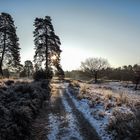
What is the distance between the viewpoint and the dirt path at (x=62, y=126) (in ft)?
39.3

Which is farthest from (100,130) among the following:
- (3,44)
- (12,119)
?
(3,44)

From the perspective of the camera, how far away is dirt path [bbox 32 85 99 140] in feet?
39.3

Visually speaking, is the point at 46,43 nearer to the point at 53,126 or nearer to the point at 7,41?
the point at 7,41

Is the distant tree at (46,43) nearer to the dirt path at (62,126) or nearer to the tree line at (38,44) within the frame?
the tree line at (38,44)

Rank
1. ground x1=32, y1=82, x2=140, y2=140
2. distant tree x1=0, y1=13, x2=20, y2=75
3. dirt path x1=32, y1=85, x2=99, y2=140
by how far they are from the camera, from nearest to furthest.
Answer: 1. ground x1=32, y1=82, x2=140, y2=140
2. dirt path x1=32, y1=85, x2=99, y2=140
3. distant tree x1=0, y1=13, x2=20, y2=75

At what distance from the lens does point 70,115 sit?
16.6 meters

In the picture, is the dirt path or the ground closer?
the ground

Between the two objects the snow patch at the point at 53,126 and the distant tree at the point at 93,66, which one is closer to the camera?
the snow patch at the point at 53,126

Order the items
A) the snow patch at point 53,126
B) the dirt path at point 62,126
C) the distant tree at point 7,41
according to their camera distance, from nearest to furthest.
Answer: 1. the dirt path at point 62,126
2. the snow patch at point 53,126
3. the distant tree at point 7,41

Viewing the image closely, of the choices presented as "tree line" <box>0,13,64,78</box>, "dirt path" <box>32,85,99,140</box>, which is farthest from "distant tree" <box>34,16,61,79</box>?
"dirt path" <box>32,85,99,140</box>

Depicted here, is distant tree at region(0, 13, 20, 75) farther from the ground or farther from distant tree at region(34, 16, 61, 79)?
the ground

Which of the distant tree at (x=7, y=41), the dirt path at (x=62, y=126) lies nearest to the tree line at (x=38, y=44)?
the distant tree at (x=7, y=41)

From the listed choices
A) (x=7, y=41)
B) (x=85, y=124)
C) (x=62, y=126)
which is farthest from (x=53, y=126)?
(x=7, y=41)

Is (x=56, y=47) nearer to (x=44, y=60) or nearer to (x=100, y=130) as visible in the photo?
(x=44, y=60)
